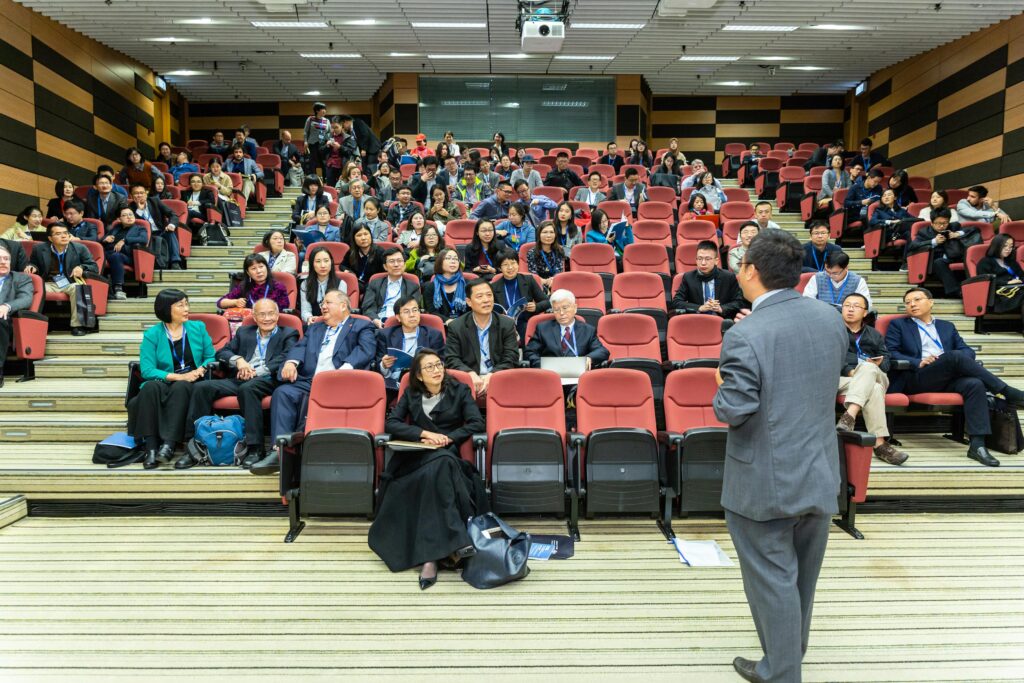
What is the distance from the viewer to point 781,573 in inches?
74.2

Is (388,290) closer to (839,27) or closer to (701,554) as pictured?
(701,554)

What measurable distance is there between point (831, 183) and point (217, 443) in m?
7.73

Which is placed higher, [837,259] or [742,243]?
[742,243]

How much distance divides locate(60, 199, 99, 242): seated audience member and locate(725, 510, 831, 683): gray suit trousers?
6314mm

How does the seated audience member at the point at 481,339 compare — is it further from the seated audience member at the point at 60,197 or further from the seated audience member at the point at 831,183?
the seated audience member at the point at 831,183

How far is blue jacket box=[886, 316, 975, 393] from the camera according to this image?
4387 millimetres

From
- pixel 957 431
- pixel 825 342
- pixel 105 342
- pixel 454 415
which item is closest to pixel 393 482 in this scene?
pixel 454 415

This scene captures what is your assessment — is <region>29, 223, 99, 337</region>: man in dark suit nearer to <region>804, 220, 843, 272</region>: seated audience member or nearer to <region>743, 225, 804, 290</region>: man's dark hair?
<region>743, 225, 804, 290</region>: man's dark hair

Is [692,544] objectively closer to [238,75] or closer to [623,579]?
[623,579]

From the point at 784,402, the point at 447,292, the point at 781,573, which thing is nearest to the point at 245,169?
the point at 447,292

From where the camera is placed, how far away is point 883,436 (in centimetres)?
393

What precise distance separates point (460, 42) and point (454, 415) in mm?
8715

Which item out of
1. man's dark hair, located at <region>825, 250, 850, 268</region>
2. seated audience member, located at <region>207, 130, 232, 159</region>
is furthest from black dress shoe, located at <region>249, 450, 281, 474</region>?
seated audience member, located at <region>207, 130, 232, 159</region>

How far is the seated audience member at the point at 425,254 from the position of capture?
565 cm
